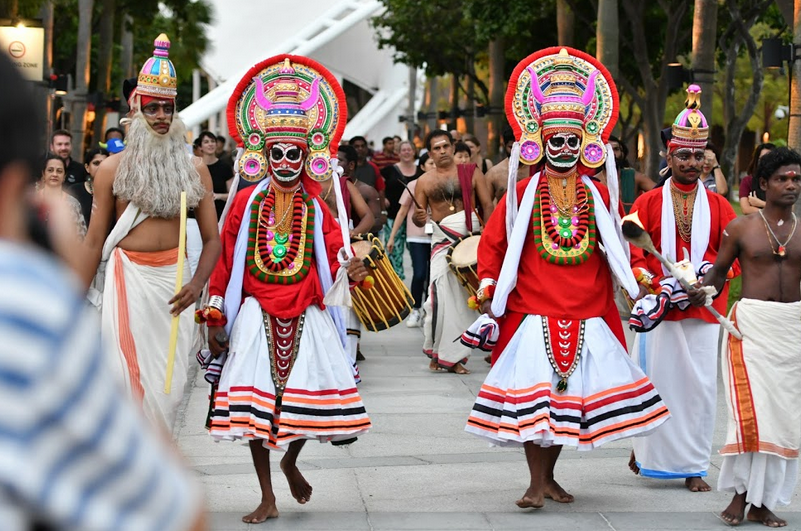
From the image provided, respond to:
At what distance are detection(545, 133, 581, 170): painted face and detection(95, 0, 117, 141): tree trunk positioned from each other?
2399 centimetres

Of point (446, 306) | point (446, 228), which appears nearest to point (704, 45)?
point (446, 228)

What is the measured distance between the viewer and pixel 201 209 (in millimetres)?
6668

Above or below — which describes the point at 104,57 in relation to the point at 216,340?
above

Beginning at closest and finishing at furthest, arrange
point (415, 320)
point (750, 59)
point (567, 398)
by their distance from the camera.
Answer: point (567, 398), point (415, 320), point (750, 59)

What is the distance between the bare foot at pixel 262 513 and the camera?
21.4ft

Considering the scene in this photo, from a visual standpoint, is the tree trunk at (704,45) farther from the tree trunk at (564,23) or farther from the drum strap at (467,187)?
the tree trunk at (564,23)

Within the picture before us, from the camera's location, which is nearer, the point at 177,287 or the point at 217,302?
the point at 177,287

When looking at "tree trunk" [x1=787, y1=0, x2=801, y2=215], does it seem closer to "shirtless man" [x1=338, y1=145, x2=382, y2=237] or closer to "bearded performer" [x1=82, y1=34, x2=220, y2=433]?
"shirtless man" [x1=338, y1=145, x2=382, y2=237]

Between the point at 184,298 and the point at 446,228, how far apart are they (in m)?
5.81

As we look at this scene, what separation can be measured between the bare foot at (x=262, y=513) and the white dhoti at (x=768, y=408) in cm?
226

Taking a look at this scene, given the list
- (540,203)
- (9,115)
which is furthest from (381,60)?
(9,115)

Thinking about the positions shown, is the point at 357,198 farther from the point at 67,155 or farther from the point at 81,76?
the point at 81,76

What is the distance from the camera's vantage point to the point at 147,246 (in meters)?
6.56

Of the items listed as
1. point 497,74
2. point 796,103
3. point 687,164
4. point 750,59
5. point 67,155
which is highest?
point 497,74
